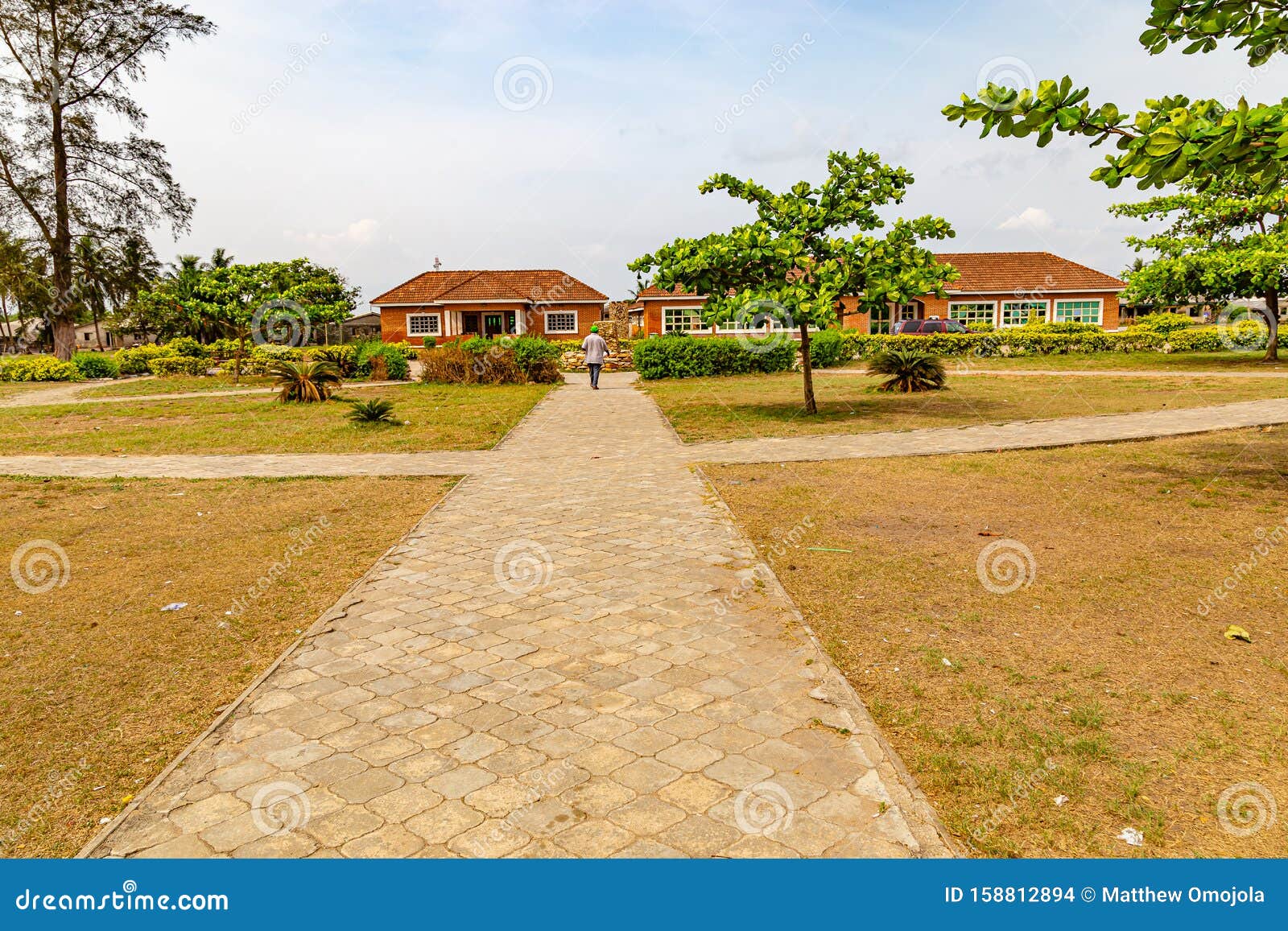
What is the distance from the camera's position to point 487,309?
4391cm

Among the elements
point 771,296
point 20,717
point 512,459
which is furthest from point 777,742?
point 771,296

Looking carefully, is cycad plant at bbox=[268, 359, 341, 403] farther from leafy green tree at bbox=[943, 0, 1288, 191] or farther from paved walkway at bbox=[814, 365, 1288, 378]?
leafy green tree at bbox=[943, 0, 1288, 191]

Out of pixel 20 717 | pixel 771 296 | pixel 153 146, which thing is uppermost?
pixel 153 146

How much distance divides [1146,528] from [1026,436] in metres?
5.75

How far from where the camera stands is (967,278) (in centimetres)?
4462

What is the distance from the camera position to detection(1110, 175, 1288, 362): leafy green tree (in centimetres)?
2492

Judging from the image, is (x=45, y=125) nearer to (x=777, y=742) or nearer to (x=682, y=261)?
(x=682, y=261)
